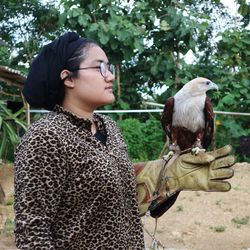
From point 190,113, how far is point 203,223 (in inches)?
120

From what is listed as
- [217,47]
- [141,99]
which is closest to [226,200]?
[141,99]

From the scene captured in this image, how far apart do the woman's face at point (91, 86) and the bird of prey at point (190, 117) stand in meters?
1.27

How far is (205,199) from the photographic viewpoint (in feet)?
21.0

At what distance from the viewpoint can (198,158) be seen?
2.24 m

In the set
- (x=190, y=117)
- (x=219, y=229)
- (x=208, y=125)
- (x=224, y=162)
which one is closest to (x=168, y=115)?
(x=190, y=117)

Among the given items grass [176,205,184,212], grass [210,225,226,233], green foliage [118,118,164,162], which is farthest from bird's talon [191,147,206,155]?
green foliage [118,118,164,162]

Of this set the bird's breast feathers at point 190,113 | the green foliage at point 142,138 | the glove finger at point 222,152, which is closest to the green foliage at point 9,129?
the green foliage at point 142,138

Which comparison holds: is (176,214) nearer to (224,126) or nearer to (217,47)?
(224,126)

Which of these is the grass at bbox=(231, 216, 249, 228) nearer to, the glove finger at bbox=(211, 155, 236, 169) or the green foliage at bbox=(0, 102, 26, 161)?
the green foliage at bbox=(0, 102, 26, 161)

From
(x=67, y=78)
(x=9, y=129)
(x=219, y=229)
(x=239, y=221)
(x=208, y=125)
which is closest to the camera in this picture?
(x=67, y=78)

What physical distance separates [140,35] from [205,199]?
3.02 meters

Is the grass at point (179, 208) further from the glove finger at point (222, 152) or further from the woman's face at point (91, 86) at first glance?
the woman's face at point (91, 86)

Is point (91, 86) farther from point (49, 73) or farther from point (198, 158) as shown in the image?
point (198, 158)

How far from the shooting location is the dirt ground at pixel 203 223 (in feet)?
16.9
